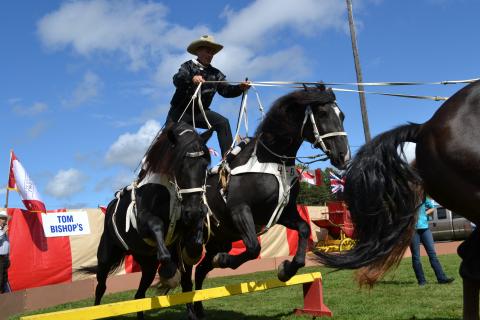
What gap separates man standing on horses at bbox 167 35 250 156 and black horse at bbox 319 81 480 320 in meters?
2.68

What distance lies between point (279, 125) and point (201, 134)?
3.02ft

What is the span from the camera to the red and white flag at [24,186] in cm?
1188

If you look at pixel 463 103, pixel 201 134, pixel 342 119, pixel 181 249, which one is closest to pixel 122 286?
pixel 181 249

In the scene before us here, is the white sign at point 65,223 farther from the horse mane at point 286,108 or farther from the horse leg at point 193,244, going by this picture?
the horse mane at point 286,108

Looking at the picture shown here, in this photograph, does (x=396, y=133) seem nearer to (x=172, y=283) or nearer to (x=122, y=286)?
(x=172, y=283)

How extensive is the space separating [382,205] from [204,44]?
12.0 ft

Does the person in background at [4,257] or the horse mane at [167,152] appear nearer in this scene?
the horse mane at [167,152]

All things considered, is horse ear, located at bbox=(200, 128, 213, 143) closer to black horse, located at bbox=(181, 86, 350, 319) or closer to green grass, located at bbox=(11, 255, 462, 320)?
black horse, located at bbox=(181, 86, 350, 319)

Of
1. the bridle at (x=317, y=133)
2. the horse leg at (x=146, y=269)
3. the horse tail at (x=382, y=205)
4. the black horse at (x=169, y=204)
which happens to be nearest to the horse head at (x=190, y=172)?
the black horse at (x=169, y=204)

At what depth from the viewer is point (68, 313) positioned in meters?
3.96

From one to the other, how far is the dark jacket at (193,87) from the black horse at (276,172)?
105 centimetres

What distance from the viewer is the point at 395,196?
4.29 meters

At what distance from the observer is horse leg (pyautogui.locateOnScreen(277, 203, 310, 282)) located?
214 inches

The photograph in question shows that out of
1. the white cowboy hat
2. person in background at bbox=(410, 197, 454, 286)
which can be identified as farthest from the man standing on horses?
person in background at bbox=(410, 197, 454, 286)
